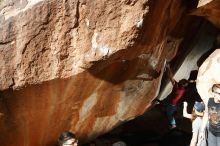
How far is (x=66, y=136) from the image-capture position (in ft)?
19.5

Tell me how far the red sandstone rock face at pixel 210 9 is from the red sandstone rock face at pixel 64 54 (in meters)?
0.33

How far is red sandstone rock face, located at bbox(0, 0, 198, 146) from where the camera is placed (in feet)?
17.7

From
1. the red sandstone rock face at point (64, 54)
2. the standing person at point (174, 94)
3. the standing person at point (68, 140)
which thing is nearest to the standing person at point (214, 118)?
the red sandstone rock face at point (64, 54)

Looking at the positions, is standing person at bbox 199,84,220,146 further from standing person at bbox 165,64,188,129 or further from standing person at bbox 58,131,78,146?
standing person at bbox 165,64,188,129

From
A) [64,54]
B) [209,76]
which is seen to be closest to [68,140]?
[64,54]

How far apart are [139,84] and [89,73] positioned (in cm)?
190

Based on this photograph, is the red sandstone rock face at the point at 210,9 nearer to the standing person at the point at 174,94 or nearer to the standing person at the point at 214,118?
the standing person at the point at 214,118

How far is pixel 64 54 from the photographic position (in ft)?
18.6

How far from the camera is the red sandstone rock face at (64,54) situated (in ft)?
17.7

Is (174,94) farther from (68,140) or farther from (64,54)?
(64,54)

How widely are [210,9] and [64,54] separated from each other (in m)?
2.94

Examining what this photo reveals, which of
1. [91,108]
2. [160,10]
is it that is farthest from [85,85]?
[160,10]

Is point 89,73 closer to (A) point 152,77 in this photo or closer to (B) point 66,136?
(B) point 66,136

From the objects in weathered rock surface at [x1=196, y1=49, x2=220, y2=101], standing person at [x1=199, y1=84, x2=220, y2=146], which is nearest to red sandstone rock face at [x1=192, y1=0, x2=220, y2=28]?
weathered rock surface at [x1=196, y1=49, x2=220, y2=101]
